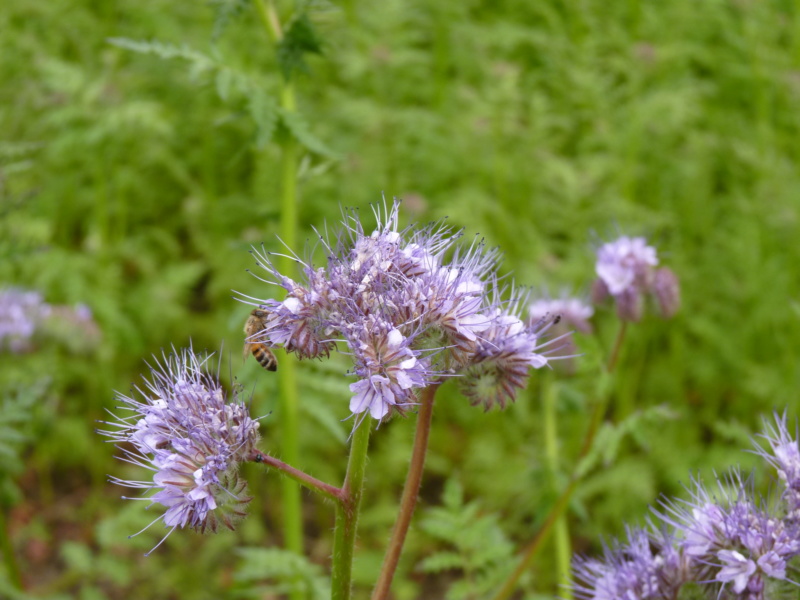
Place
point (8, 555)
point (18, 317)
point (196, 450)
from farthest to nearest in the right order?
point (18, 317)
point (8, 555)
point (196, 450)

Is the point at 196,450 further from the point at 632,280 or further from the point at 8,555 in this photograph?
the point at 8,555

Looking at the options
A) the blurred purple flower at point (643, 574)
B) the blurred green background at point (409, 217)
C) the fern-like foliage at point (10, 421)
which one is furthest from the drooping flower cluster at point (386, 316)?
the blurred green background at point (409, 217)

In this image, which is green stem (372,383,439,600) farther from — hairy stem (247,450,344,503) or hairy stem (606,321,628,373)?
hairy stem (606,321,628,373)

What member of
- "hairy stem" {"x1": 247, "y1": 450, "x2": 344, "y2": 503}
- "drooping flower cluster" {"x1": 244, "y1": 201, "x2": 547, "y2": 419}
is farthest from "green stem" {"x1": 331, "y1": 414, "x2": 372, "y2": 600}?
"drooping flower cluster" {"x1": 244, "y1": 201, "x2": 547, "y2": 419}

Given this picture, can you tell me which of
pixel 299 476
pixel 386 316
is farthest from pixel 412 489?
pixel 386 316

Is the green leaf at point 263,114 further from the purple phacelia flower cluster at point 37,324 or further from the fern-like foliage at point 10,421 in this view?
the purple phacelia flower cluster at point 37,324

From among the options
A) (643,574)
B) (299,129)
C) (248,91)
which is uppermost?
(248,91)

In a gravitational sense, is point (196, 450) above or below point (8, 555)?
above
